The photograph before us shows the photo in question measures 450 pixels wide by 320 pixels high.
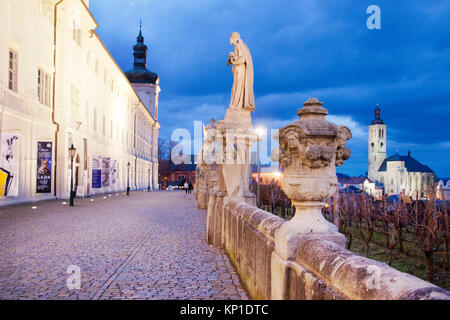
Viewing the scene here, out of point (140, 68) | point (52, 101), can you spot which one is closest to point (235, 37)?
point (52, 101)

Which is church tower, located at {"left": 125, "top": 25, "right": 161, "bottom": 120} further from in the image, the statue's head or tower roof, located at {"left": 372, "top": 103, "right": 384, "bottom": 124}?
tower roof, located at {"left": 372, "top": 103, "right": 384, "bottom": 124}

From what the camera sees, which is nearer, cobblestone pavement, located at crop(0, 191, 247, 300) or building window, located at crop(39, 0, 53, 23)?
cobblestone pavement, located at crop(0, 191, 247, 300)

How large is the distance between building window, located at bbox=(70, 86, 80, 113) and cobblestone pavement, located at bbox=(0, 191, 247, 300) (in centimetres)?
1647

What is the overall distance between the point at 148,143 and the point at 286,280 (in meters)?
68.0

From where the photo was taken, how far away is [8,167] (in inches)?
696

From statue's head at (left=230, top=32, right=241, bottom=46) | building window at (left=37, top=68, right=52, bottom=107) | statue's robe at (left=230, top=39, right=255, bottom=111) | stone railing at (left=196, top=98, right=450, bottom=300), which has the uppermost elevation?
building window at (left=37, top=68, right=52, bottom=107)

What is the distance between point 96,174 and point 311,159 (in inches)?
1175

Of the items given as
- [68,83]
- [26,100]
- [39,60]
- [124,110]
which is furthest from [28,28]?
[124,110]

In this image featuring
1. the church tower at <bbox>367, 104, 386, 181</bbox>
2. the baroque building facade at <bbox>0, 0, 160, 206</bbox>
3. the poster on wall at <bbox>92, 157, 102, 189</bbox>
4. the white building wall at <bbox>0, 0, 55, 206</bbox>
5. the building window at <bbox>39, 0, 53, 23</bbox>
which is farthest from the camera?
the church tower at <bbox>367, 104, 386, 181</bbox>

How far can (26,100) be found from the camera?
20297mm

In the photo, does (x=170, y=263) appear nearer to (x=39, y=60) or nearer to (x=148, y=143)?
(x=39, y=60)

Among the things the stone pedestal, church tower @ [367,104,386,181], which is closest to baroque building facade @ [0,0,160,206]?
the stone pedestal

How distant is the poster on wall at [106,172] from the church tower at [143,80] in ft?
133

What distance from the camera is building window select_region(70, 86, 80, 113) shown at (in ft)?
87.8
